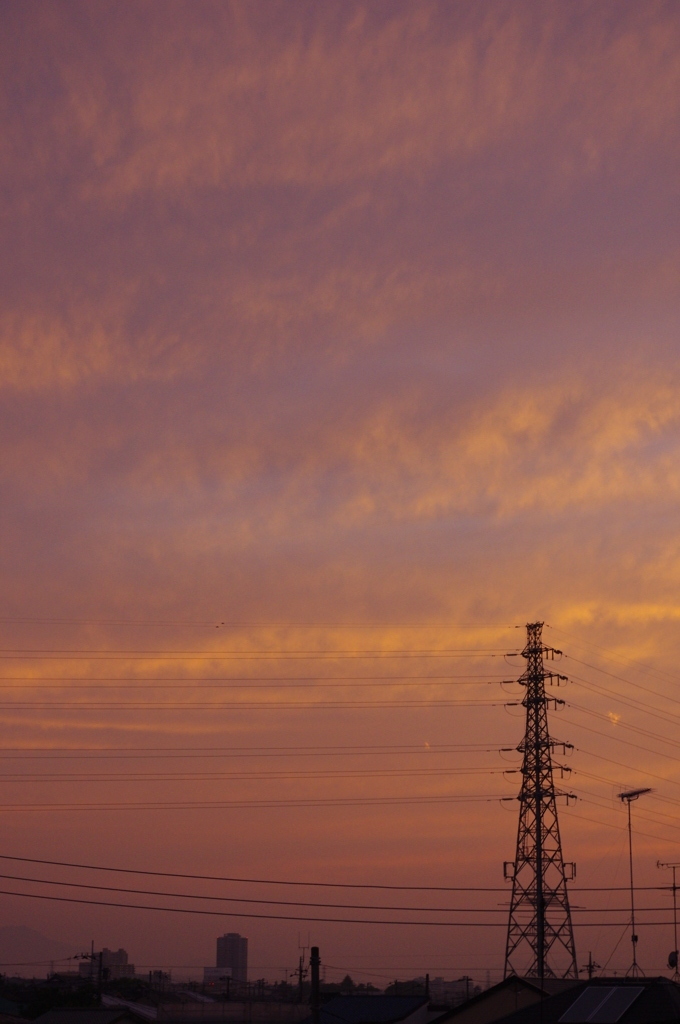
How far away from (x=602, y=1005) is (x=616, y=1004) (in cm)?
62

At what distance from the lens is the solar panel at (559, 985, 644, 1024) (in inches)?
1860

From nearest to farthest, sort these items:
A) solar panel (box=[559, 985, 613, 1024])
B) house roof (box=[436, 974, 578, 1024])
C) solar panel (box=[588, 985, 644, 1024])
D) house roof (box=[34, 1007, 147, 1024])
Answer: solar panel (box=[588, 985, 644, 1024]) → solar panel (box=[559, 985, 613, 1024]) → house roof (box=[436, 974, 578, 1024]) → house roof (box=[34, 1007, 147, 1024])

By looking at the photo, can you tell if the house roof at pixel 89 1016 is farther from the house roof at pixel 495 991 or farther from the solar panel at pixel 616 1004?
the solar panel at pixel 616 1004

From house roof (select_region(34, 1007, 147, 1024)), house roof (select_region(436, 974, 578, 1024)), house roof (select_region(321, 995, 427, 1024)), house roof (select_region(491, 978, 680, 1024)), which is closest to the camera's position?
house roof (select_region(491, 978, 680, 1024))

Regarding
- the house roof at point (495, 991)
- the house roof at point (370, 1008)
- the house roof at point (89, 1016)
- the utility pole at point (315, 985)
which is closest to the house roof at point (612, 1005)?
the house roof at point (495, 991)

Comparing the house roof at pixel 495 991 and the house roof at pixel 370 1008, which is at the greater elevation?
the house roof at pixel 495 991

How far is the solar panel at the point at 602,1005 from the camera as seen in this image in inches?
1860

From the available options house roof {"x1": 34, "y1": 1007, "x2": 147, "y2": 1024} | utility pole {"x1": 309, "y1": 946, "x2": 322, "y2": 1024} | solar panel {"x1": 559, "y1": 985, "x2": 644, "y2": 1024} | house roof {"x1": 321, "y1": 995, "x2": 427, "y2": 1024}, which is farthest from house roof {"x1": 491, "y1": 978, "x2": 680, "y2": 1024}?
house roof {"x1": 34, "y1": 1007, "x2": 147, "y2": 1024}

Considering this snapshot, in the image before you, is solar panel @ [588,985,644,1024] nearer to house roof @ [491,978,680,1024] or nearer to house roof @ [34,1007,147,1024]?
house roof @ [491,978,680,1024]

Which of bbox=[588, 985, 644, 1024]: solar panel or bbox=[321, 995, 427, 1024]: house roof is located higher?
bbox=[588, 985, 644, 1024]: solar panel

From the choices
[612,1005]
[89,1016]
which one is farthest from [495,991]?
Answer: [89,1016]

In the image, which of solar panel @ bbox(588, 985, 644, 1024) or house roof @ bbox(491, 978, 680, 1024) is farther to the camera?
solar panel @ bbox(588, 985, 644, 1024)

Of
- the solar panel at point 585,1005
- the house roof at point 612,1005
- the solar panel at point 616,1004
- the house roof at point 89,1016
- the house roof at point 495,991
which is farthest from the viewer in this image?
the house roof at point 89,1016

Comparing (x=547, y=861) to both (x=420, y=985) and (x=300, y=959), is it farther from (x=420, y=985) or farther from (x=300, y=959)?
(x=300, y=959)
